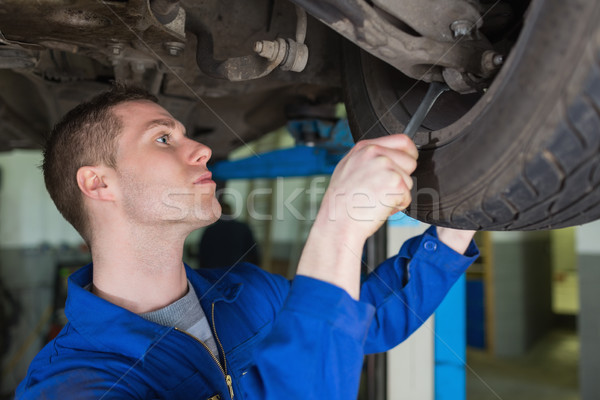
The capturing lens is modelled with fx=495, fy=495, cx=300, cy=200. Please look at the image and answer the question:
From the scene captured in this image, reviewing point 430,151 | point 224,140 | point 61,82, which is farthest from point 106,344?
point 224,140

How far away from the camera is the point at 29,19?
0.82 metres

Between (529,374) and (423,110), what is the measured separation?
3643mm

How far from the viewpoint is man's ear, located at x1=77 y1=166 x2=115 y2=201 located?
871mm

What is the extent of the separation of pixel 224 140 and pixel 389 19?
1.56 metres

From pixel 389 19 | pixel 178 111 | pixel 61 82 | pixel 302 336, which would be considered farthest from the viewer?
pixel 178 111

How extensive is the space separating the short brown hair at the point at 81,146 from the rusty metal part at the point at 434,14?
20.8 inches

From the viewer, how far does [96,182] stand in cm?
88

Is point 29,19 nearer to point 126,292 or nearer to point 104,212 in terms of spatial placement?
point 104,212

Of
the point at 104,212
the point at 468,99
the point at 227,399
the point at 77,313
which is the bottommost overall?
the point at 227,399

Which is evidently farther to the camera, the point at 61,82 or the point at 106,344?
the point at 61,82

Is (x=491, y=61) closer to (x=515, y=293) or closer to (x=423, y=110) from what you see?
(x=423, y=110)

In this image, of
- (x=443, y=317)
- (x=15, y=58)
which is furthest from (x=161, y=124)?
(x=443, y=317)

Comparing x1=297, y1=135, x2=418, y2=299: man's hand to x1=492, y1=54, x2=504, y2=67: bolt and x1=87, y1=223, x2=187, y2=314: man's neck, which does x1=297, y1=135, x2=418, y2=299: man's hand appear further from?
x1=87, y1=223, x2=187, y2=314: man's neck

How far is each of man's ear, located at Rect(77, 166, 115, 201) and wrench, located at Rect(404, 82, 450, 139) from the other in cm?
52
